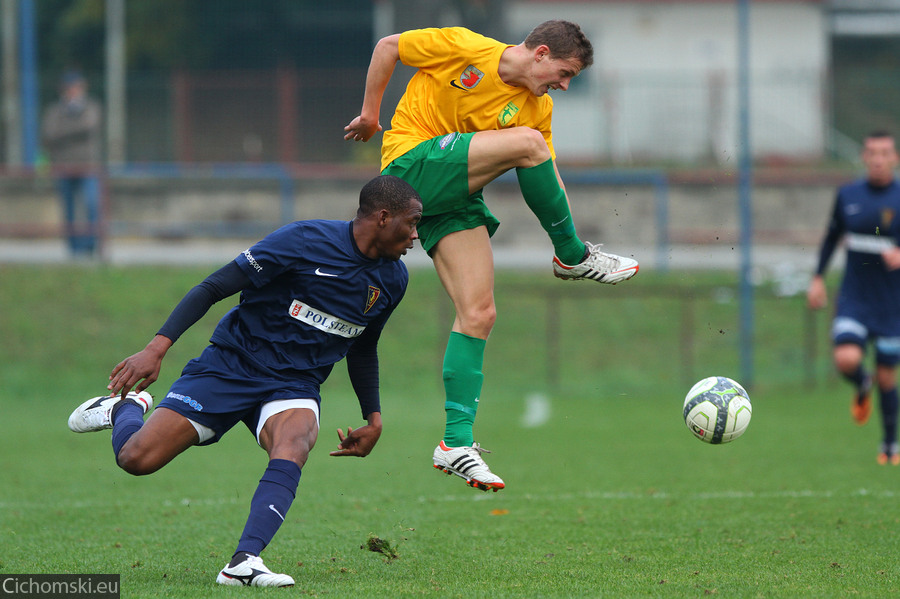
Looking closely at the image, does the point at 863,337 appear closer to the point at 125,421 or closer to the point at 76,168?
the point at 125,421

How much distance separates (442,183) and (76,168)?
1279 cm

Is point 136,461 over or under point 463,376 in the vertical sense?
under

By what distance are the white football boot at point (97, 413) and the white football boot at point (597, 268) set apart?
2194 millimetres

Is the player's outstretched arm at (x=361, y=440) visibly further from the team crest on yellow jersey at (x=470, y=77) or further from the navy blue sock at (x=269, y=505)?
the team crest on yellow jersey at (x=470, y=77)

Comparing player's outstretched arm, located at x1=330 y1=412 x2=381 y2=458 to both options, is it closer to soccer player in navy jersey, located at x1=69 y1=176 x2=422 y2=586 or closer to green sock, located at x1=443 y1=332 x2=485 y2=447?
soccer player in navy jersey, located at x1=69 y1=176 x2=422 y2=586

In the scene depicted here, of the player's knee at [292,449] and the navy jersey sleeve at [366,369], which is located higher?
the navy jersey sleeve at [366,369]

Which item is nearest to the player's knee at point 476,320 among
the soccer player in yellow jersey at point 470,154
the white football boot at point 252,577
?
the soccer player in yellow jersey at point 470,154

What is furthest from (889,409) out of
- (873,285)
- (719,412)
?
(719,412)

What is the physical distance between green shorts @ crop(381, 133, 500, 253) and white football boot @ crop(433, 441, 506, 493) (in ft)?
3.45

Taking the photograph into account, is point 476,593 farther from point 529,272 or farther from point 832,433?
point 529,272

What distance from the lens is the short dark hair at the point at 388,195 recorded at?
16.9 ft

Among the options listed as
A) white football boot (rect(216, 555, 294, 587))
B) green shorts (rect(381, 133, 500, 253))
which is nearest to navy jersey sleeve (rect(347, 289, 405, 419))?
green shorts (rect(381, 133, 500, 253))

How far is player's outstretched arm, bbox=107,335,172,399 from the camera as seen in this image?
15.9 feet

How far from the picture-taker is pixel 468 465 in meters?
5.45
